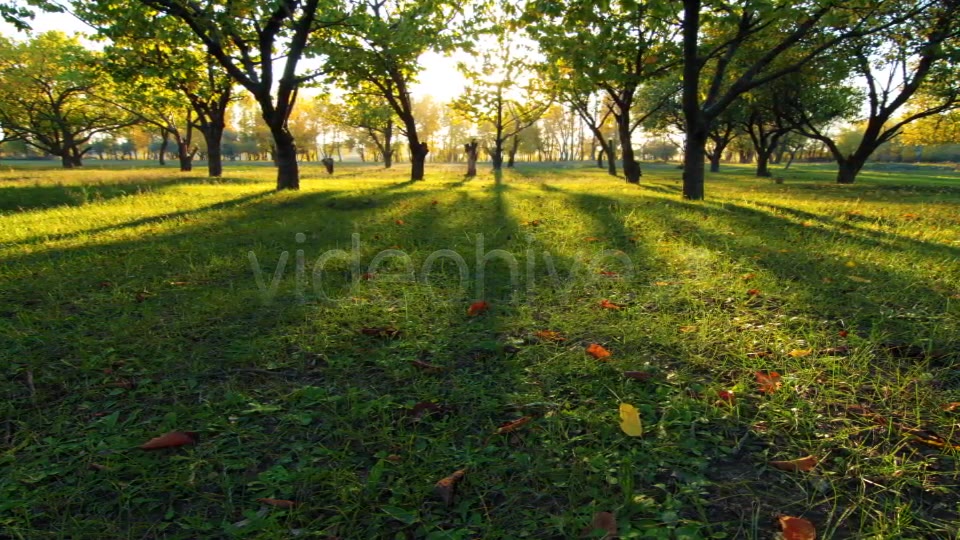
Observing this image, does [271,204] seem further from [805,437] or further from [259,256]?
[805,437]

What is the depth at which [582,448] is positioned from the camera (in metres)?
1.81

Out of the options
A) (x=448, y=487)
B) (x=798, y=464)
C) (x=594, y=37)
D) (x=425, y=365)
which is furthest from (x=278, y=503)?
(x=594, y=37)

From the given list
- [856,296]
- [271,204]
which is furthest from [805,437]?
[271,204]

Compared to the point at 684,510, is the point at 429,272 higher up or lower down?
higher up

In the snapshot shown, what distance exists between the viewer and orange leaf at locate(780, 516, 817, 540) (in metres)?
1.39

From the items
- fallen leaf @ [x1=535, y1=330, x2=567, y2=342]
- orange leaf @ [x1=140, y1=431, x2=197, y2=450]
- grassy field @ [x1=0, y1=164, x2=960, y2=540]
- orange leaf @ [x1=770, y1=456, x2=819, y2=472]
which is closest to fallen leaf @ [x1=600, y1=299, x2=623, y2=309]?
grassy field @ [x1=0, y1=164, x2=960, y2=540]

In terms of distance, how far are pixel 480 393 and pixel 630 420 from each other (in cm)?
72

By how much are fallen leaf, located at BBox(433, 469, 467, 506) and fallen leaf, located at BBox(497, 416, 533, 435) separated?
30cm

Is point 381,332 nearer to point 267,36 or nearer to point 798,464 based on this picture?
point 798,464

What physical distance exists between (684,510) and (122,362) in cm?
295

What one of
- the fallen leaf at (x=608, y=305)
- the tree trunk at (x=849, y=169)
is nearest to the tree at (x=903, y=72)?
the tree trunk at (x=849, y=169)

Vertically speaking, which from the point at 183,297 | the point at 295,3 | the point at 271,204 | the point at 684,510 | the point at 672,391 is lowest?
the point at 684,510

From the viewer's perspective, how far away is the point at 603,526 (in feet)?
4.77

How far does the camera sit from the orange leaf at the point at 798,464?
5.49ft
